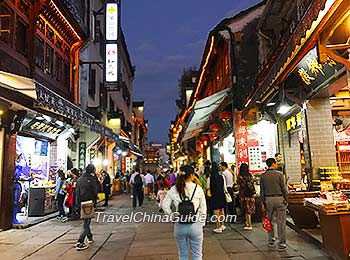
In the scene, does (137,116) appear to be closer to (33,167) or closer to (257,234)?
(33,167)

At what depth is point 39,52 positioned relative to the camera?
14297 millimetres

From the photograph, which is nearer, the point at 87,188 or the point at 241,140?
the point at 87,188

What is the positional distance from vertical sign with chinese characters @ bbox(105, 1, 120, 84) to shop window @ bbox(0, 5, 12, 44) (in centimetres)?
851

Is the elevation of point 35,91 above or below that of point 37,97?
above

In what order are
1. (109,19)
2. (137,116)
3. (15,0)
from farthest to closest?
(137,116) → (109,19) → (15,0)

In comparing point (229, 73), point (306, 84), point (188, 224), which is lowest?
point (188, 224)

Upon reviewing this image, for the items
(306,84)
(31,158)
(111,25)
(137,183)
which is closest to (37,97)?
(31,158)

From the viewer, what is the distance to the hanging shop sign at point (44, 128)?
13336mm

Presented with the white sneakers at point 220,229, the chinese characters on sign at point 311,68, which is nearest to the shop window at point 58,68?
the white sneakers at point 220,229

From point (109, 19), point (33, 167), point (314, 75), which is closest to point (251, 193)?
point (314, 75)

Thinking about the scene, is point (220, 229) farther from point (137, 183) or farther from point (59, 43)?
point (59, 43)

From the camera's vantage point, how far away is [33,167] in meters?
14.8

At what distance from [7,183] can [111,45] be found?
1098 cm

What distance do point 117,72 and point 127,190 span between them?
13876 mm
